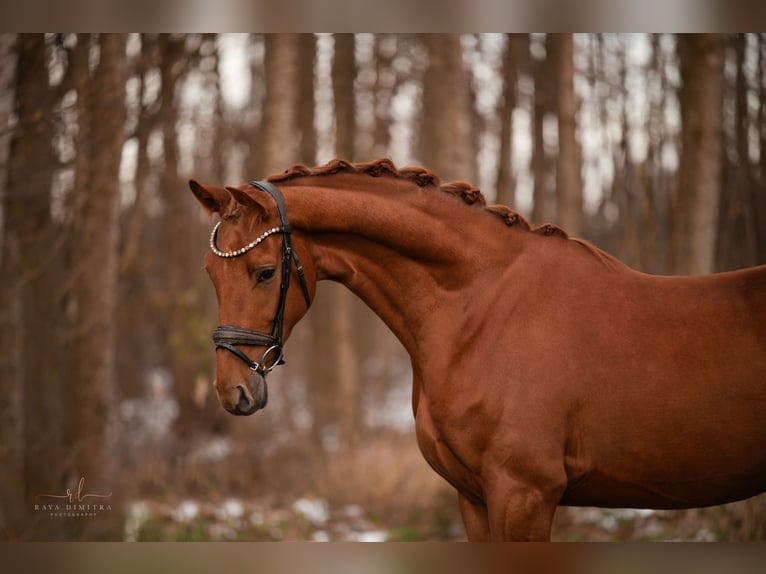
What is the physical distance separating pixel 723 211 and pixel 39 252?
5.34 m

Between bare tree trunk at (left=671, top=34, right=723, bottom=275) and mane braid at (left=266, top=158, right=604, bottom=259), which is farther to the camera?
bare tree trunk at (left=671, top=34, right=723, bottom=275)

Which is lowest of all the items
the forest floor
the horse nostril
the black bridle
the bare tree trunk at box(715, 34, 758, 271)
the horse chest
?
the forest floor

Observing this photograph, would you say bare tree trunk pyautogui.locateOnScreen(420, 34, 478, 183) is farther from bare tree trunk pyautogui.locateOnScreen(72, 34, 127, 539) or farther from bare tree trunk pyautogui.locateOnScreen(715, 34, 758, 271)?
bare tree trunk pyautogui.locateOnScreen(72, 34, 127, 539)

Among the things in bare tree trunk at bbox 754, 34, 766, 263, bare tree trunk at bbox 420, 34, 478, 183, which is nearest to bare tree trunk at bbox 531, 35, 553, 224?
bare tree trunk at bbox 420, 34, 478, 183

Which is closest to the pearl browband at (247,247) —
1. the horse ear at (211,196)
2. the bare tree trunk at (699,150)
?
the horse ear at (211,196)

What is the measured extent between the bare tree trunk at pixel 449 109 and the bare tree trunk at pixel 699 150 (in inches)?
69.2

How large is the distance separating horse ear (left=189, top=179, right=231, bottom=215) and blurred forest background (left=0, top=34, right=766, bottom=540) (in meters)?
2.88

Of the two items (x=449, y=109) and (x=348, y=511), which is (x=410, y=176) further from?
(x=348, y=511)

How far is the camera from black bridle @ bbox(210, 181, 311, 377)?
8.81ft

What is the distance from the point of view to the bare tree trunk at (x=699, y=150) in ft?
17.1

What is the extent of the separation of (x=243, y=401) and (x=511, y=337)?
1.09m

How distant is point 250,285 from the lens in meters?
2.72

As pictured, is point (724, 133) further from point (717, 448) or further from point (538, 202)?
point (717, 448)

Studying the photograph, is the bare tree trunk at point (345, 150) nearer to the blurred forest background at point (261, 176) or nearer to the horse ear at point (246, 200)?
the blurred forest background at point (261, 176)
